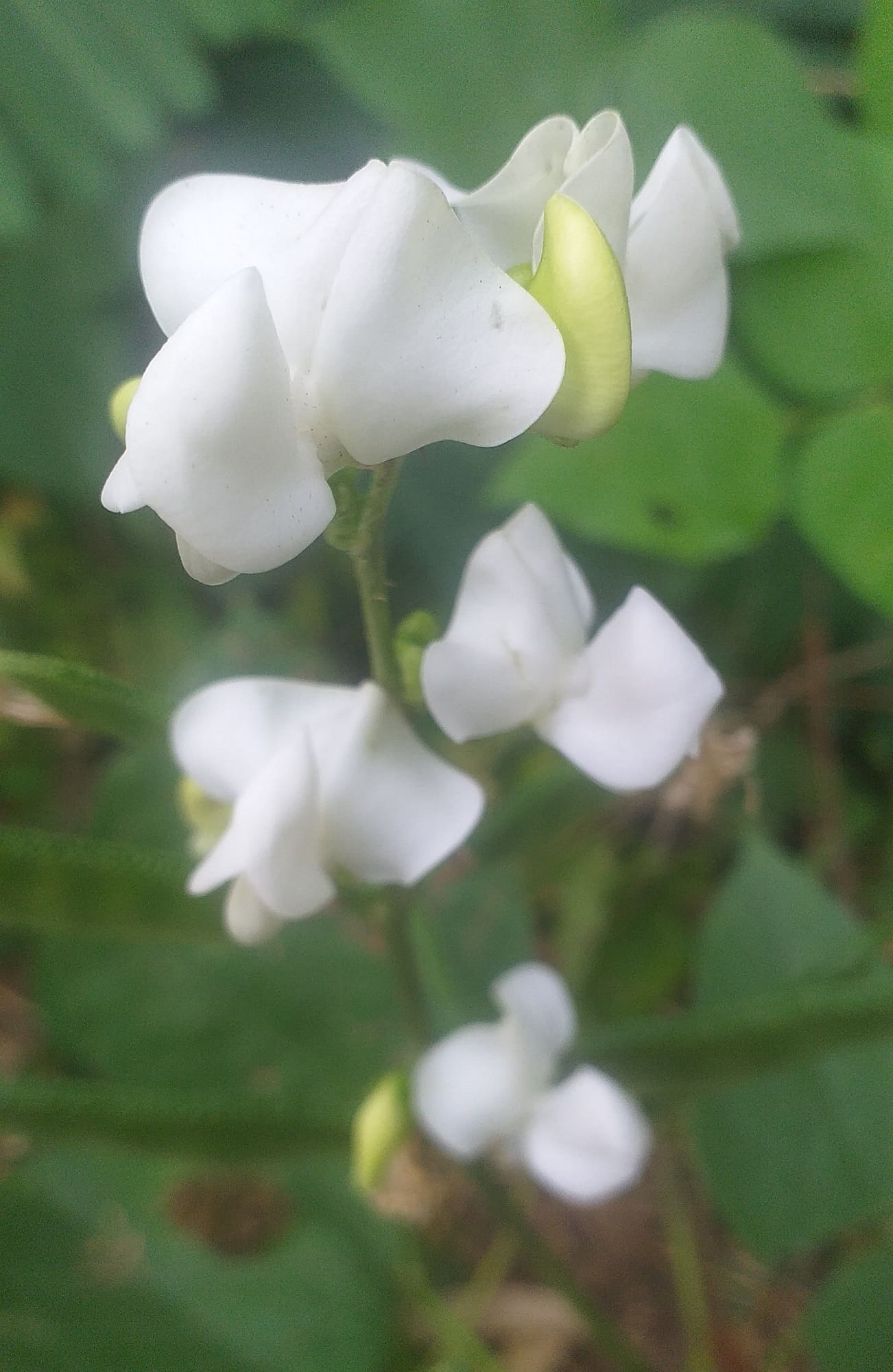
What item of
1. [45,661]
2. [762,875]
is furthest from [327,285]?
[762,875]

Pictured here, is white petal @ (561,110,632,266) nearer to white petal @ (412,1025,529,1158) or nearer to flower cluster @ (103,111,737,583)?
flower cluster @ (103,111,737,583)

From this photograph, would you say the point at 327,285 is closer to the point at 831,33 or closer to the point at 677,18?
the point at 677,18

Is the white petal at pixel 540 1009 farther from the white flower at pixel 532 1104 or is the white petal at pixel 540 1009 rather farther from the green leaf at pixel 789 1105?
the green leaf at pixel 789 1105

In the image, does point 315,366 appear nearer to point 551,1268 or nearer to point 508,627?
point 508,627

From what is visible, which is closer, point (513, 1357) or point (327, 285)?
point (327, 285)

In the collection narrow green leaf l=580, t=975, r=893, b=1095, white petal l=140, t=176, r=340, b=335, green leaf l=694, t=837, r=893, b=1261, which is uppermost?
white petal l=140, t=176, r=340, b=335

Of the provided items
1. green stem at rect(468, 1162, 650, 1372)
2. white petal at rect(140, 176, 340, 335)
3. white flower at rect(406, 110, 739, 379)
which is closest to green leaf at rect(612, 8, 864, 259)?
white flower at rect(406, 110, 739, 379)

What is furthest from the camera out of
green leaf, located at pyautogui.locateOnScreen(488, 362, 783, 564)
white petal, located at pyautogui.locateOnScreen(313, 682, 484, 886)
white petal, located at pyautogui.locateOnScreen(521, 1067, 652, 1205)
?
green leaf, located at pyautogui.locateOnScreen(488, 362, 783, 564)

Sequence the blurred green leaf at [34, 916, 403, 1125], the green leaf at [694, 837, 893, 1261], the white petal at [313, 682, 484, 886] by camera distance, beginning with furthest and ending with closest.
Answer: the blurred green leaf at [34, 916, 403, 1125] → the green leaf at [694, 837, 893, 1261] → the white petal at [313, 682, 484, 886]

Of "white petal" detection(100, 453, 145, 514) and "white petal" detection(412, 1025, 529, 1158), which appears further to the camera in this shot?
"white petal" detection(412, 1025, 529, 1158)
